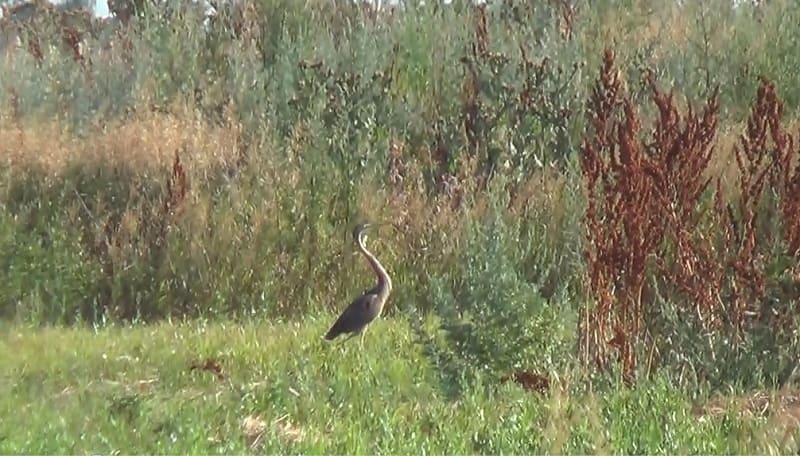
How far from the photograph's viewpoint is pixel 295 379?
7070 millimetres

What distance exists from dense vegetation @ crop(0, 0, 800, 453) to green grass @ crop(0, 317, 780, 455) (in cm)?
2

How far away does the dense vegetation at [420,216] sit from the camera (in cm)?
663

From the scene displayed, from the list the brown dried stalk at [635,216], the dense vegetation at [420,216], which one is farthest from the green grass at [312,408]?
the brown dried stalk at [635,216]

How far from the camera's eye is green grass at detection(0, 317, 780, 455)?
5.82 metres

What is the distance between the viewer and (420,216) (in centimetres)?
1032

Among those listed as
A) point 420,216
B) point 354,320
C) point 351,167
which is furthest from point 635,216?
point 351,167

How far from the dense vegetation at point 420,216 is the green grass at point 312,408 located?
24 mm

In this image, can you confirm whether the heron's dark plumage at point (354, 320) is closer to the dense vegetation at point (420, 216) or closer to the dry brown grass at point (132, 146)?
the dense vegetation at point (420, 216)

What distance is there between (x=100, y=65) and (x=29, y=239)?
12.7 feet

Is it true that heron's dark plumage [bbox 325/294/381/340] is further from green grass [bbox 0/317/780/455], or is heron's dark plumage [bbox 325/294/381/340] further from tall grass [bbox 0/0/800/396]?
tall grass [bbox 0/0/800/396]

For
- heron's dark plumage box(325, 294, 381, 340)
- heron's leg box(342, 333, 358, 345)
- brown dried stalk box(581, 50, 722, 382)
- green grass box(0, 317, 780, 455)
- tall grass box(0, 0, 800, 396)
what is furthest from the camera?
heron's leg box(342, 333, 358, 345)

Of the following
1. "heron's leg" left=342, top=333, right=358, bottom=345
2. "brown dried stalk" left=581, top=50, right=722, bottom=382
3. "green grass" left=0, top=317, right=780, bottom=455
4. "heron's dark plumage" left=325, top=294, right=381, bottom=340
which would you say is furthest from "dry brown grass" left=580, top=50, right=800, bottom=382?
"heron's leg" left=342, top=333, right=358, bottom=345

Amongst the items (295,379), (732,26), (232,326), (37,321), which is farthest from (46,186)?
(732,26)

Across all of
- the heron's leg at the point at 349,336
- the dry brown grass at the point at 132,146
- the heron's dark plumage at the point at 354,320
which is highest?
the dry brown grass at the point at 132,146
